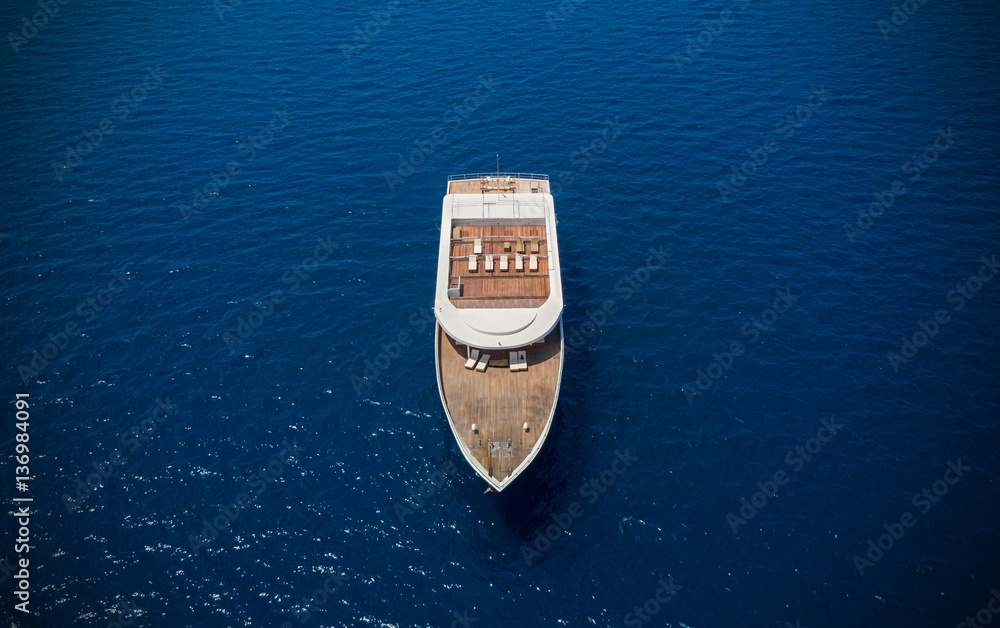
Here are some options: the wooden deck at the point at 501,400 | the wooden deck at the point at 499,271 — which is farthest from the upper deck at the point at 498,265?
the wooden deck at the point at 501,400

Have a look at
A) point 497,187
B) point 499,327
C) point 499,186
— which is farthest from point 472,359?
Result: point 499,186

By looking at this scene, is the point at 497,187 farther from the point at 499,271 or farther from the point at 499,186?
the point at 499,271

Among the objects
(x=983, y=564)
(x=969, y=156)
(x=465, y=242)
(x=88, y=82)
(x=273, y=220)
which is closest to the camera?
(x=983, y=564)

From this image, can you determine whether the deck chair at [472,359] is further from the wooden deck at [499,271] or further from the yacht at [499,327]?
the wooden deck at [499,271]

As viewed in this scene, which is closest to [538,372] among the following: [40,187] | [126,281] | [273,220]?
[273,220]

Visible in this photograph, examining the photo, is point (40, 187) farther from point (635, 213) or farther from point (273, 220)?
point (635, 213)

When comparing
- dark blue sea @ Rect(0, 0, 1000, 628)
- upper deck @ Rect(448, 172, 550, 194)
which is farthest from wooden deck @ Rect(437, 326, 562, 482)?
upper deck @ Rect(448, 172, 550, 194)
